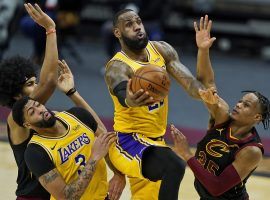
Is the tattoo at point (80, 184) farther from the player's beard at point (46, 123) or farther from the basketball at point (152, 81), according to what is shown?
the basketball at point (152, 81)

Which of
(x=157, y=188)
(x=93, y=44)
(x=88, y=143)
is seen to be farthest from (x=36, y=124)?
(x=93, y=44)

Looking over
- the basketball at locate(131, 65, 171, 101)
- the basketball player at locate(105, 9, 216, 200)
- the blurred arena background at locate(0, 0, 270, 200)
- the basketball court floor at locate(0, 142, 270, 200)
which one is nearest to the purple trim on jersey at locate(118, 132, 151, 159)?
the basketball player at locate(105, 9, 216, 200)

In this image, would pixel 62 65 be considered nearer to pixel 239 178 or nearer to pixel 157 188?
pixel 157 188

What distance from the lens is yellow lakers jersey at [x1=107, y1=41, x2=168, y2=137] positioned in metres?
6.19

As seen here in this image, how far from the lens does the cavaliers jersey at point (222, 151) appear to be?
5.99m

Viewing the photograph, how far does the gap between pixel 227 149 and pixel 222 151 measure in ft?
0.14

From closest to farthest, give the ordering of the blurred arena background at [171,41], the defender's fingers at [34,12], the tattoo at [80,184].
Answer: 1. the tattoo at [80,184]
2. the defender's fingers at [34,12]
3. the blurred arena background at [171,41]

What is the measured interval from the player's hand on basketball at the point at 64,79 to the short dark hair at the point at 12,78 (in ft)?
1.12

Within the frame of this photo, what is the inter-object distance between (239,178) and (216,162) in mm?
251

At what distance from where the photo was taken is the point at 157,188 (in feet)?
20.7

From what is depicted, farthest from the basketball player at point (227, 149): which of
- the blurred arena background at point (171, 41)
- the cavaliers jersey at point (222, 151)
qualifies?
the blurred arena background at point (171, 41)

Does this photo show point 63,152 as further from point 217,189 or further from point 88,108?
point 217,189

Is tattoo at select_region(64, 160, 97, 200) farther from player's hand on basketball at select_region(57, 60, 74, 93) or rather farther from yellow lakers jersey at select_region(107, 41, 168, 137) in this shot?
player's hand on basketball at select_region(57, 60, 74, 93)

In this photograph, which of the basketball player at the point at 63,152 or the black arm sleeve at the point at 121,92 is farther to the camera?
the black arm sleeve at the point at 121,92
